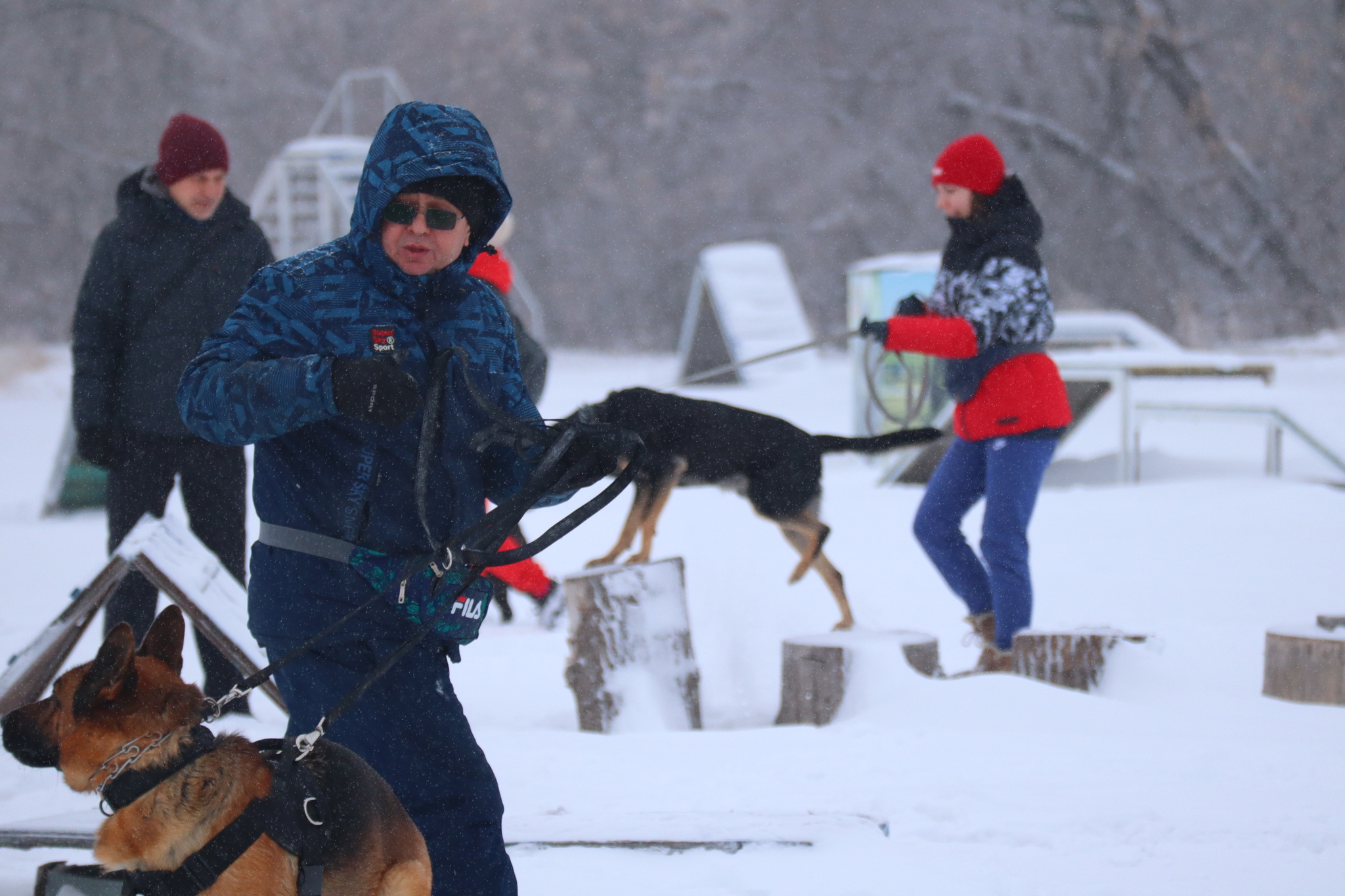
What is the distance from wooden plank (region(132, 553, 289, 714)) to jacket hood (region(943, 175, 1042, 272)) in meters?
2.53

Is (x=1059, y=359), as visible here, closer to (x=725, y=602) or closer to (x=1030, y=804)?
(x=725, y=602)

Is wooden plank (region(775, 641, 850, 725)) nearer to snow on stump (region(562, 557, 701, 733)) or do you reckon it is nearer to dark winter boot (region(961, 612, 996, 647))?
snow on stump (region(562, 557, 701, 733))

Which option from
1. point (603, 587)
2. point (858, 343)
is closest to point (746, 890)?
point (603, 587)

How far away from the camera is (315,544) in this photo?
1839 mm

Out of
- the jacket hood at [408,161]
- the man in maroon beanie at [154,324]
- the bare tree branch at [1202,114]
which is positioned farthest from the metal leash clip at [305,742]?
the bare tree branch at [1202,114]

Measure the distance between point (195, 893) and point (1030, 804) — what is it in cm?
210

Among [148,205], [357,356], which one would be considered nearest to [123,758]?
[357,356]

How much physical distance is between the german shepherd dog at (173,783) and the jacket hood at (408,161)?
72cm

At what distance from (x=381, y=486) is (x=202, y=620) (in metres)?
1.71

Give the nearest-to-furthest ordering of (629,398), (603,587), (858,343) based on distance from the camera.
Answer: (603,587)
(629,398)
(858,343)

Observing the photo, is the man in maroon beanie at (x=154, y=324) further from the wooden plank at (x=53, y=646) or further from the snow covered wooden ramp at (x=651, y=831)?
the snow covered wooden ramp at (x=651, y=831)

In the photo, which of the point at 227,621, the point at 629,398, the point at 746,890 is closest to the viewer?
the point at 746,890

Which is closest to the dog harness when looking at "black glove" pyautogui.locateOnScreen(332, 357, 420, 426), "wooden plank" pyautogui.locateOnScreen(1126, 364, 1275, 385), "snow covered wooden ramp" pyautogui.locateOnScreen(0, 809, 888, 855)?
"black glove" pyautogui.locateOnScreen(332, 357, 420, 426)

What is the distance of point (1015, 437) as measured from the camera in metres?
3.79
